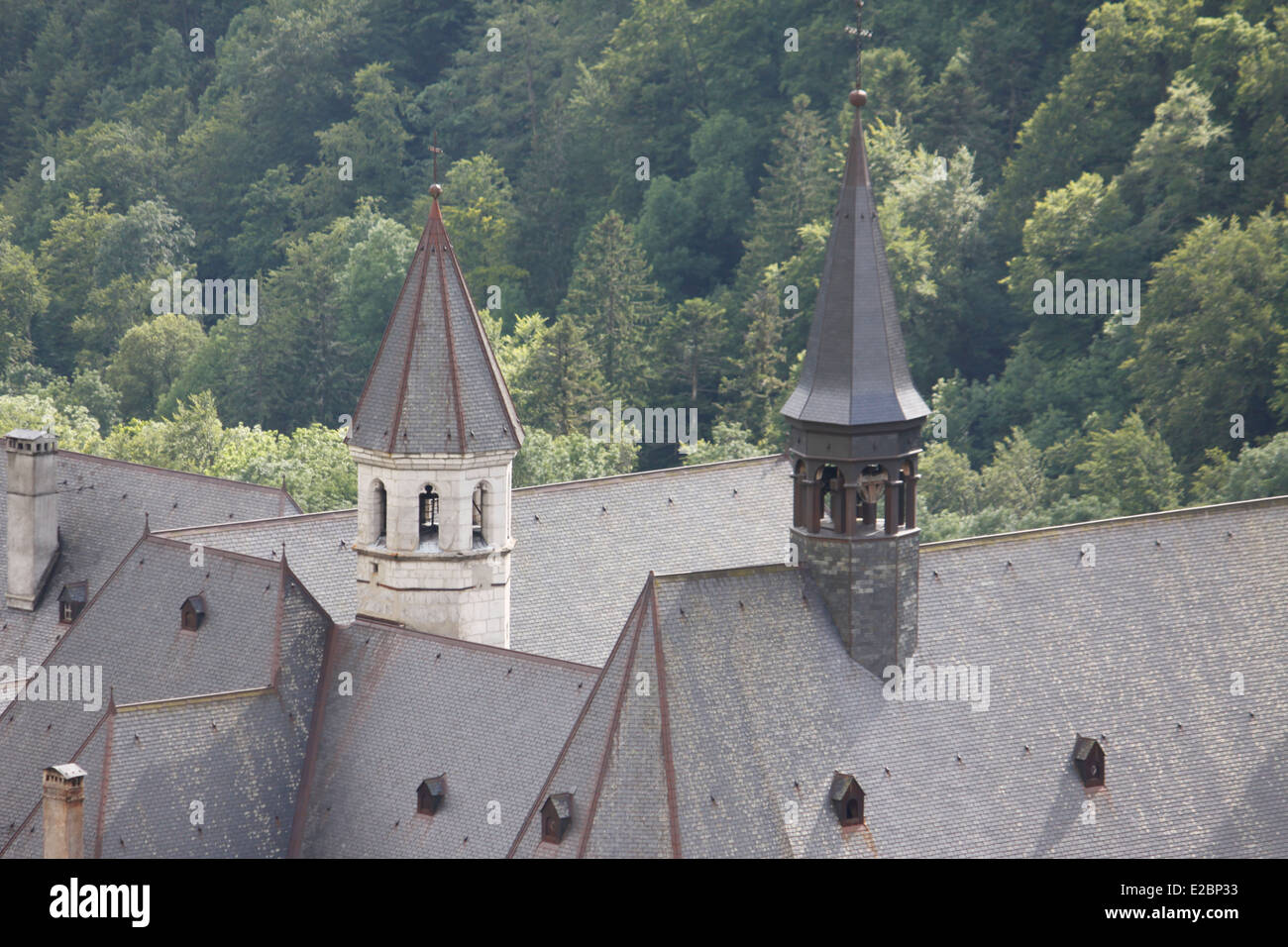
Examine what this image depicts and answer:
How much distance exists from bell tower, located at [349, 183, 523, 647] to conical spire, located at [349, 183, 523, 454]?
2cm

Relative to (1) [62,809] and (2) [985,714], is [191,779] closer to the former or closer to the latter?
(1) [62,809]

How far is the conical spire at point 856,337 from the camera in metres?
61.0

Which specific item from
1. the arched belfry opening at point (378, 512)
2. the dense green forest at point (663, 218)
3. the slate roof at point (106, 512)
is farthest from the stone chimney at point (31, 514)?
the dense green forest at point (663, 218)

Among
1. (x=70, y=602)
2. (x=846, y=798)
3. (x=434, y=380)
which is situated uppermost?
(x=434, y=380)

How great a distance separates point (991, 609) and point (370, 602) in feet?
48.3

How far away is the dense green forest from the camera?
108 meters

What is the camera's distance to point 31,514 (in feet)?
266

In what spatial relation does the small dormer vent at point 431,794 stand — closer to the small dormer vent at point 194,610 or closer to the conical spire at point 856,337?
the small dormer vent at point 194,610

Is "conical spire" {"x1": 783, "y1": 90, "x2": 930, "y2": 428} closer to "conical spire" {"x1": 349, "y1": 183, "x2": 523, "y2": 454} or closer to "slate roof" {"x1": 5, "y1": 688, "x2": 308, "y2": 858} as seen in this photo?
"conical spire" {"x1": 349, "y1": 183, "x2": 523, "y2": 454}

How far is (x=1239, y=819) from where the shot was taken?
62.2 m

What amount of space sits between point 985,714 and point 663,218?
79.3m

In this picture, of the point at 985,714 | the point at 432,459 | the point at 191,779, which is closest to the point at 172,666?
the point at 191,779

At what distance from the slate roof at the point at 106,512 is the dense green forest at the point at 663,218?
26.9 m

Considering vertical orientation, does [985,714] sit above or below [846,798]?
above
